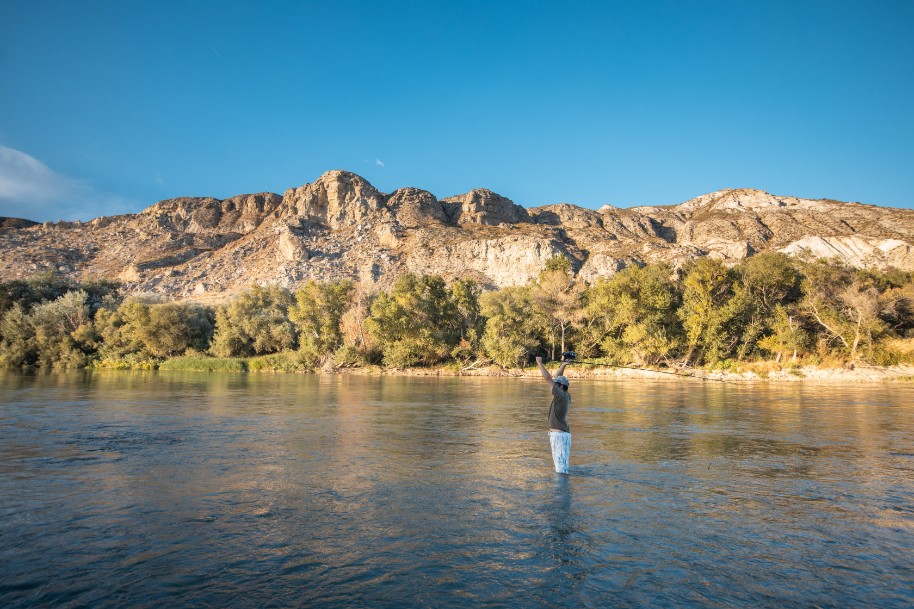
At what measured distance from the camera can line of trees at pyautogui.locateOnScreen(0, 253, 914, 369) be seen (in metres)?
55.6

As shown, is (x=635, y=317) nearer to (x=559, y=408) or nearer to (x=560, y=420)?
(x=560, y=420)

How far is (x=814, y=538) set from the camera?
8523mm

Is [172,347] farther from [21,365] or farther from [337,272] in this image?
[337,272]

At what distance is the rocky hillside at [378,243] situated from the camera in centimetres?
13475

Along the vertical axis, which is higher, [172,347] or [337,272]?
[337,272]

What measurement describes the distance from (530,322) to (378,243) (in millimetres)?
104640

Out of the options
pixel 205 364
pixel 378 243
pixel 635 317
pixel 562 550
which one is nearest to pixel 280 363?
pixel 205 364

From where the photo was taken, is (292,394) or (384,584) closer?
(384,584)

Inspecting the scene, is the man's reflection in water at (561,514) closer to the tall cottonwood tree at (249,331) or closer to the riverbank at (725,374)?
the riverbank at (725,374)

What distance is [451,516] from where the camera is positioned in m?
9.59

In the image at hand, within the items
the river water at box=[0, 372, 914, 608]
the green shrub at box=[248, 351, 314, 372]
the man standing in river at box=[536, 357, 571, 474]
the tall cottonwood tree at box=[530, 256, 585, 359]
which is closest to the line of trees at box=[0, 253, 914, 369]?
the tall cottonwood tree at box=[530, 256, 585, 359]

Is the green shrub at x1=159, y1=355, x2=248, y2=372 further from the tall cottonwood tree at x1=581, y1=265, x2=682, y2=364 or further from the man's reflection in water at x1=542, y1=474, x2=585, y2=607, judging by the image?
the man's reflection in water at x1=542, y1=474, x2=585, y2=607

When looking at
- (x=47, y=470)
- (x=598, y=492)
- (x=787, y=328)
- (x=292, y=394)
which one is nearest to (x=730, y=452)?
(x=598, y=492)

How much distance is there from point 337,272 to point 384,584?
137599mm
